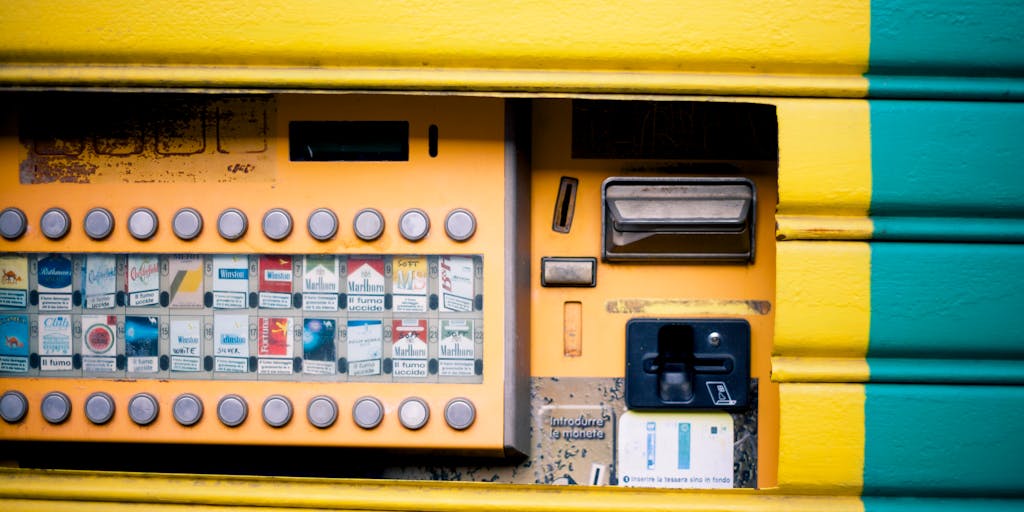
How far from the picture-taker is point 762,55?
121 centimetres

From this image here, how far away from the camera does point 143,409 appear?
4.46ft

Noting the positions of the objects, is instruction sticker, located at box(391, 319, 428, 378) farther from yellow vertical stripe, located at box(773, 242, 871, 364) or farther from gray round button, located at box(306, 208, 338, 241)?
yellow vertical stripe, located at box(773, 242, 871, 364)

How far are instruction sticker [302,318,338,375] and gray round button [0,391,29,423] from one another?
55cm

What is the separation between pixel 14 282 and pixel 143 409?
37 cm

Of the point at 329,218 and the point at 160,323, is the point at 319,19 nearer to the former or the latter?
the point at 329,218

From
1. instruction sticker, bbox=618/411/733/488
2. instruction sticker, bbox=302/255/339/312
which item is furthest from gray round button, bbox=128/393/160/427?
instruction sticker, bbox=618/411/733/488

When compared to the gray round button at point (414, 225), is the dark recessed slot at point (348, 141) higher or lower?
higher

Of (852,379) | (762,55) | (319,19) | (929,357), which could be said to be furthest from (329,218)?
(929,357)

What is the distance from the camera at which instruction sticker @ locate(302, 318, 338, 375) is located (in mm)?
1369

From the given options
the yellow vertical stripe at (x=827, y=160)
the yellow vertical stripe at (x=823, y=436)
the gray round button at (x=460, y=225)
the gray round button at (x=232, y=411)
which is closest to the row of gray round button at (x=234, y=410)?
the gray round button at (x=232, y=411)

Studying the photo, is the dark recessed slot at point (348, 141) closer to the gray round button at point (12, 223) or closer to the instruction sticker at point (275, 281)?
the instruction sticker at point (275, 281)

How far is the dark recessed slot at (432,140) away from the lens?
1365 millimetres

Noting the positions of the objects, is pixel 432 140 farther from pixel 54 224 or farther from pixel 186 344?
pixel 54 224

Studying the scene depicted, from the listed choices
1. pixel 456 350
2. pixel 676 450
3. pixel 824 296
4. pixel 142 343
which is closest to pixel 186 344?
pixel 142 343
